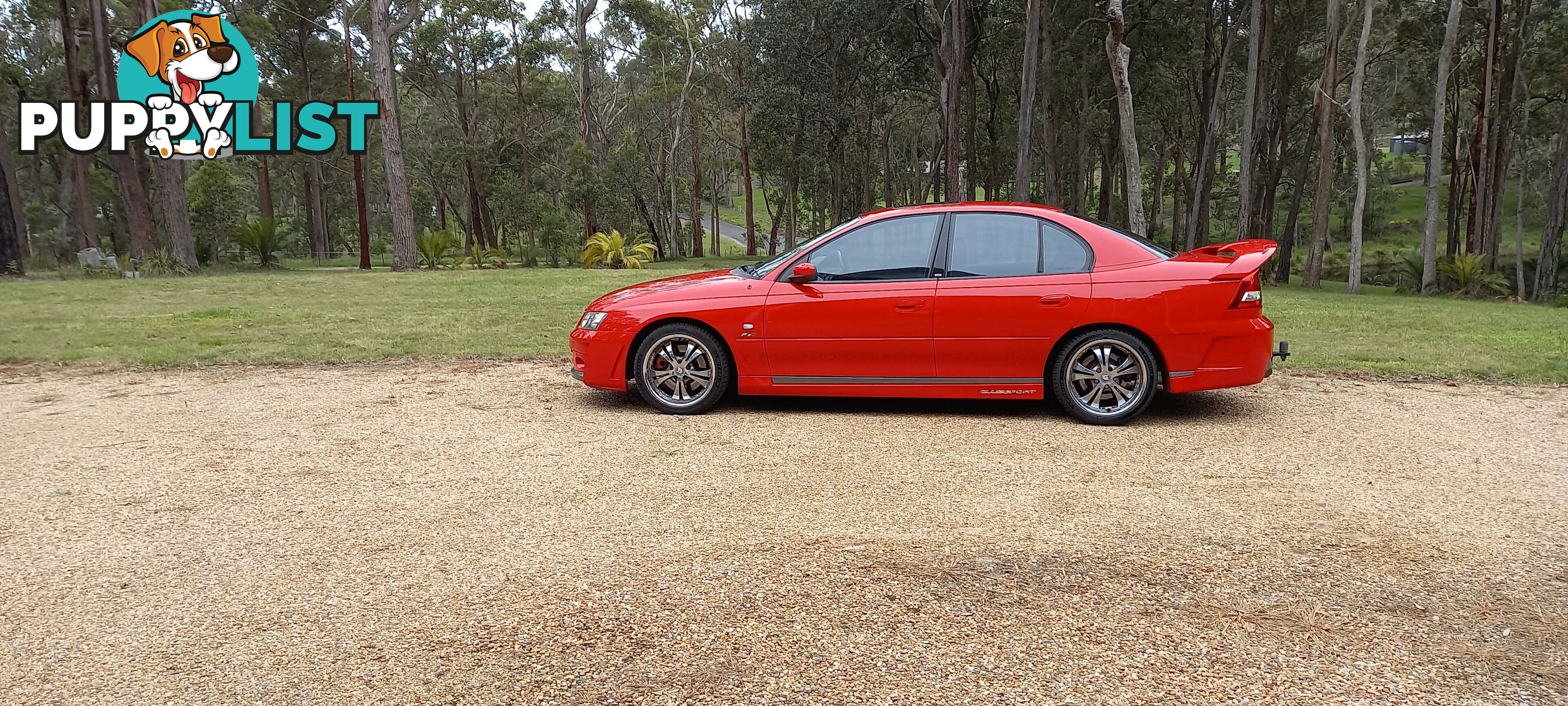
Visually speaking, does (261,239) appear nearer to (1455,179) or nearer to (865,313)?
(865,313)

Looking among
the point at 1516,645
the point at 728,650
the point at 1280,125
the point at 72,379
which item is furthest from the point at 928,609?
the point at 1280,125

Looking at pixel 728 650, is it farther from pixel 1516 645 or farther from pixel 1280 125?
pixel 1280 125

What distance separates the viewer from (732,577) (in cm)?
334

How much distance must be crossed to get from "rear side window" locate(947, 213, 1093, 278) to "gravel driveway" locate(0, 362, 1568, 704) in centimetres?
100

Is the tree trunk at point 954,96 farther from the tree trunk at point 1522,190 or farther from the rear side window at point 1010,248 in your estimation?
the rear side window at point 1010,248

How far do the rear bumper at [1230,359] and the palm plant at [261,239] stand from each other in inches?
975

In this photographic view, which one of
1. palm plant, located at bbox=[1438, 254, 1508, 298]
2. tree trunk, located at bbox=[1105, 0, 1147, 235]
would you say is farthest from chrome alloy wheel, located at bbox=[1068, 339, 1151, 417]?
palm plant, located at bbox=[1438, 254, 1508, 298]

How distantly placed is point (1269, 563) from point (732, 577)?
2095 mm

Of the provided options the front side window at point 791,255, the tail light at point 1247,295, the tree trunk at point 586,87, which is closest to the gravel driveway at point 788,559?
the tail light at point 1247,295

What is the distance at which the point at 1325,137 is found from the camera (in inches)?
861

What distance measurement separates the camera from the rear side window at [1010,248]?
5.93 metres

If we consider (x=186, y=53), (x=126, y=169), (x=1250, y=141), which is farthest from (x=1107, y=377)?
(x=126, y=169)

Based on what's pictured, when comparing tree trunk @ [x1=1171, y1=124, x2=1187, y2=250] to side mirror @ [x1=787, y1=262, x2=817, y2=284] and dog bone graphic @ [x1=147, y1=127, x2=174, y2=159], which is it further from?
dog bone graphic @ [x1=147, y1=127, x2=174, y2=159]

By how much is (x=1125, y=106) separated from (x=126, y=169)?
76.8 ft
